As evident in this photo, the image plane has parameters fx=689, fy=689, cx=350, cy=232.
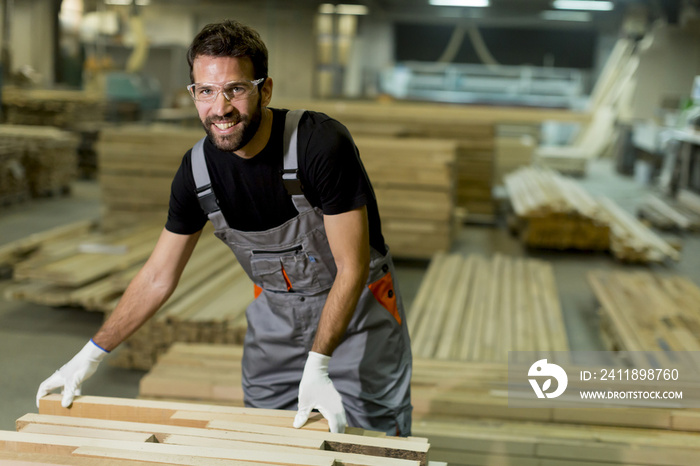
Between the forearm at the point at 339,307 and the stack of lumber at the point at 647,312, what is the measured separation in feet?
8.59

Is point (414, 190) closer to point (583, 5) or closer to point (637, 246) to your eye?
point (637, 246)

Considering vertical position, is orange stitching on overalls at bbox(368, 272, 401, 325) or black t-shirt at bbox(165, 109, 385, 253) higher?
black t-shirt at bbox(165, 109, 385, 253)

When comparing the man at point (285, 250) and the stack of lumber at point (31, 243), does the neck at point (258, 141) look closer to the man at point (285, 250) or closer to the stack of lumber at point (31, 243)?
the man at point (285, 250)

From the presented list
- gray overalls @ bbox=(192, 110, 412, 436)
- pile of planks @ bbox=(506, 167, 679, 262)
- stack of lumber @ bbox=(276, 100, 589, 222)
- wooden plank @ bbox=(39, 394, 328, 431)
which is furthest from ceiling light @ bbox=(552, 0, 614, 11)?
wooden plank @ bbox=(39, 394, 328, 431)

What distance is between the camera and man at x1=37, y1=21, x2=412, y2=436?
1.93 m

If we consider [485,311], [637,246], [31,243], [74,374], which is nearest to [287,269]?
[74,374]

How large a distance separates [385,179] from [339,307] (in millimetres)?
4964

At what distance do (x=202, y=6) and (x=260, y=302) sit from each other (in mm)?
6264

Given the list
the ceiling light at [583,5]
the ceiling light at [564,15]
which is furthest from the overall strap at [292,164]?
the ceiling light at [564,15]

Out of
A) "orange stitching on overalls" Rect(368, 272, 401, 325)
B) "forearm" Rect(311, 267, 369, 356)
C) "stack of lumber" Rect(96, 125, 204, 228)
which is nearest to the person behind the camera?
"forearm" Rect(311, 267, 369, 356)

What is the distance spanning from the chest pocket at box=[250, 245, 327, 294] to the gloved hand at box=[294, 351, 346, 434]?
28 centimetres

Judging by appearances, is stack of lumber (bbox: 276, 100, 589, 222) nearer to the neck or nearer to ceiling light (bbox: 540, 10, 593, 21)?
ceiling light (bbox: 540, 10, 593, 21)

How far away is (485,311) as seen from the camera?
4.99m

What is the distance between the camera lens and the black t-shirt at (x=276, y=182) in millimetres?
1952
